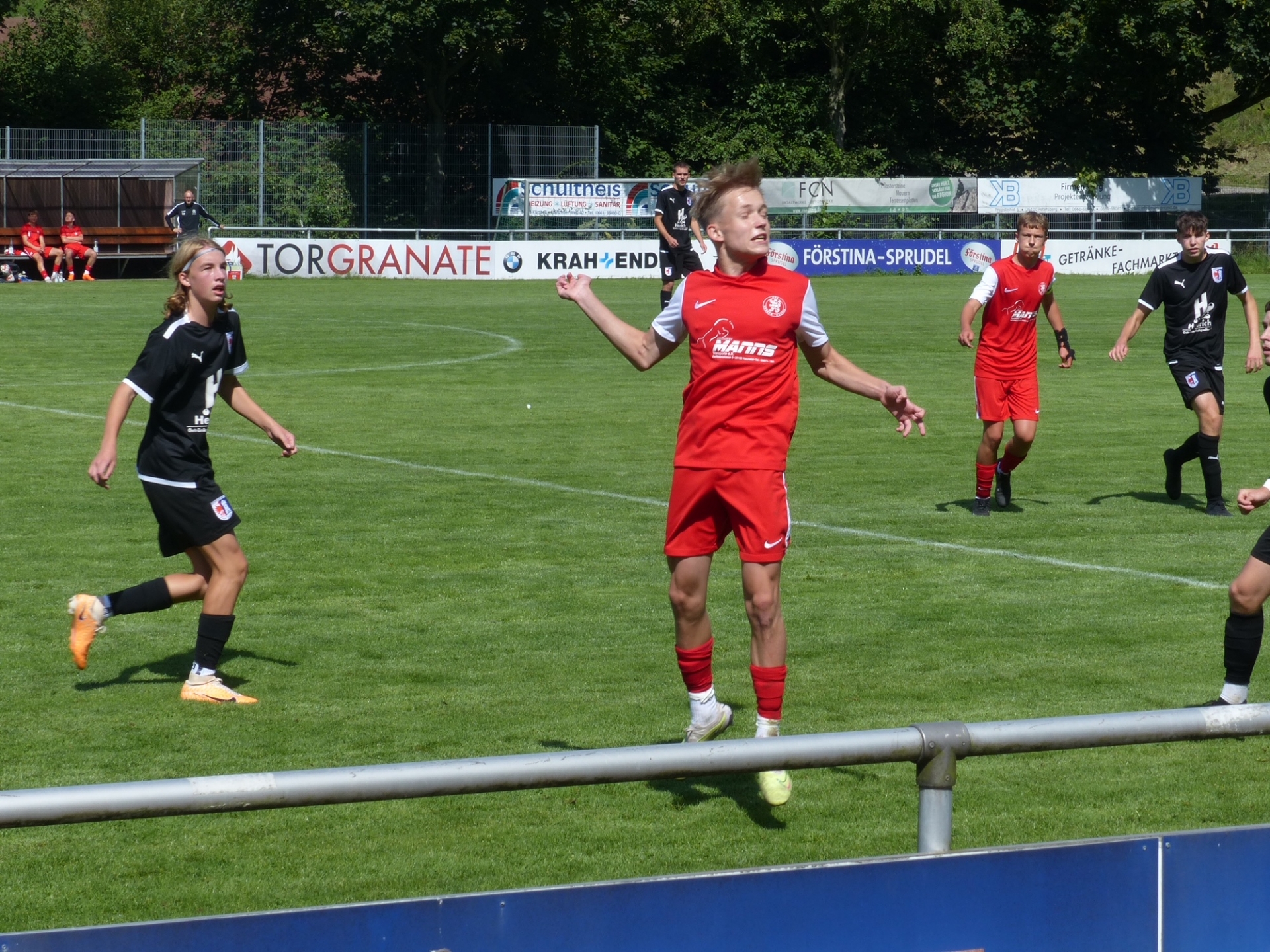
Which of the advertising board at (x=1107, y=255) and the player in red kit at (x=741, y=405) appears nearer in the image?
the player in red kit at (x=741, y=405)

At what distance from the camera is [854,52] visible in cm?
5603

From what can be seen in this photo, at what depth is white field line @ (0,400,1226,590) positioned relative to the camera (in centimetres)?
995

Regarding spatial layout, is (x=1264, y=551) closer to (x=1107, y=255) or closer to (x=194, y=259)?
(x=194, y=259)

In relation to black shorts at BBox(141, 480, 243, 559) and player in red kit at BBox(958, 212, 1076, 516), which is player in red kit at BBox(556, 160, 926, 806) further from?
player in red kit at BBox(958, 212, 1076, 516)

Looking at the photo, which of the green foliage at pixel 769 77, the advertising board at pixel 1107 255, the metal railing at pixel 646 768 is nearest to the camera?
the metal railing at pixel 646 768

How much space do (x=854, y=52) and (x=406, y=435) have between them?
4350 centimetres

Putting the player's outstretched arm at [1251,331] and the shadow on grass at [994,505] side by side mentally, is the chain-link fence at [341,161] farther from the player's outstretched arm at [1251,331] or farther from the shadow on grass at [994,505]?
the player's outstretched arm at [1251,331]

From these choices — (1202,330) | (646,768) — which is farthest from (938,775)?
(1202,330)

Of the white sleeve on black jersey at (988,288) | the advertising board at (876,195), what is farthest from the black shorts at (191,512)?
the advertising board at (876,195)

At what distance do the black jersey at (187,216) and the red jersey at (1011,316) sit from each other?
92.7ft

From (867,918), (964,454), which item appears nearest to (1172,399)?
(964,454)

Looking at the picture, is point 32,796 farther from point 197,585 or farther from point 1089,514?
point 1089,514

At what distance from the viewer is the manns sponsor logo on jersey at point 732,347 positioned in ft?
19.1

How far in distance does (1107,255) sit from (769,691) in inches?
1663
